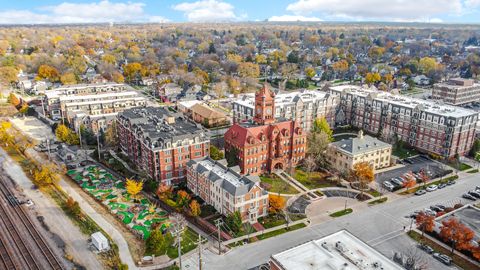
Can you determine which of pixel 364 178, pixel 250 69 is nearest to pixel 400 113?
pixel 364 178

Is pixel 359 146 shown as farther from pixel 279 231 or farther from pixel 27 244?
pixel 27 244

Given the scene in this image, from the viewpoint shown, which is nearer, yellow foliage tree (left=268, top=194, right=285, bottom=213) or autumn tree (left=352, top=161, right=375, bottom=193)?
yellow foliage tree (left=268, top=194, right=285, bottom=213)


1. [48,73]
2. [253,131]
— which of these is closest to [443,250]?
[253,131]

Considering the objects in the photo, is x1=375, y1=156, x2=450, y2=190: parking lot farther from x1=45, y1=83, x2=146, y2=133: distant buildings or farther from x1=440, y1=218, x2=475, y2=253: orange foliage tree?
x1=45, y1=83, x2=146, y2=133: distant buildings

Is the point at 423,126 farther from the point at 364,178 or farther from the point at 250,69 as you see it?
the point at 250,69

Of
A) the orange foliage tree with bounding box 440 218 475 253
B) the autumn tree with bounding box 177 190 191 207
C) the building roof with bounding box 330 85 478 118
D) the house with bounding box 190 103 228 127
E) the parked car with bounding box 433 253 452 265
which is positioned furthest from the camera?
the house with bounding box 190 103 228 127

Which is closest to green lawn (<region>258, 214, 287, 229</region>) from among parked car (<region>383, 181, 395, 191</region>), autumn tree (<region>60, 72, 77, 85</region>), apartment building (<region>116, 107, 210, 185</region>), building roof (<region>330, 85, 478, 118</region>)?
apartment building (<region>116, 107, 210, 185</region>)

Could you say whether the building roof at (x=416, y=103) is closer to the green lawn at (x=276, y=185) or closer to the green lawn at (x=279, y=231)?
the green lawn at (x=276, y=185)
